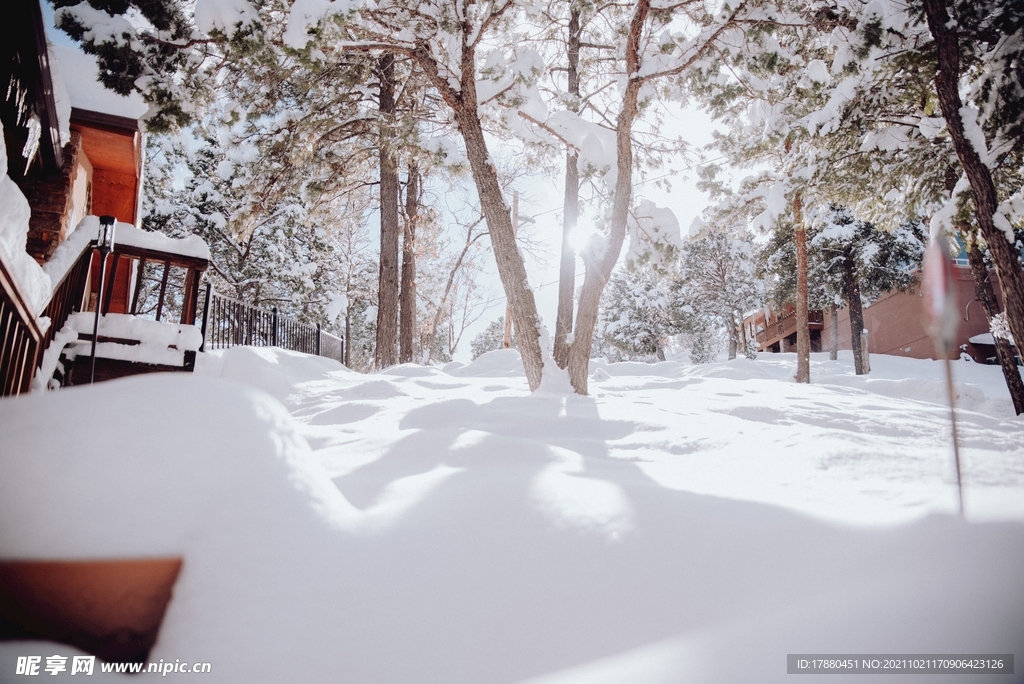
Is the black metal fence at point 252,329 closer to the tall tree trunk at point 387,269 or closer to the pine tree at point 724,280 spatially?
the tall tree trunk at point 387,269

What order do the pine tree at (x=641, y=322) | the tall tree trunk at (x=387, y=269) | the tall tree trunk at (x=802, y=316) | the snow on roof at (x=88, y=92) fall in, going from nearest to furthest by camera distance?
the snow on roof at (x=88, y=92) < the tall tree trunk at (x=387, y=269) < the tall tree trunk at (x=802, y=316) < the pine tree at (x=641, y=322)

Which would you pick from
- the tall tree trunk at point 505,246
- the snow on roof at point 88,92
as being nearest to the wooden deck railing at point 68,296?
the snow on roof at point 88,92

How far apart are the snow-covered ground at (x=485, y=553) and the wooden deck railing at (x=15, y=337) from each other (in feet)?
4.65

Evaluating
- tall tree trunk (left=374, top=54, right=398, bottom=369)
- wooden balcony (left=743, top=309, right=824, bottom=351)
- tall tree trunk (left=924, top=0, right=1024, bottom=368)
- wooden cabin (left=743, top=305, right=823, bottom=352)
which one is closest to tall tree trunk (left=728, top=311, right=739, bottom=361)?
wooden cabin (left=743, top=305, right=823, bottom=352)

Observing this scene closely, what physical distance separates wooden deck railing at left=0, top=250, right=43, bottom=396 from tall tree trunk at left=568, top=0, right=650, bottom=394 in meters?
3.91

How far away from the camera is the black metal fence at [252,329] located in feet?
24.0

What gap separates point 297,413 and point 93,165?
6.04 metres

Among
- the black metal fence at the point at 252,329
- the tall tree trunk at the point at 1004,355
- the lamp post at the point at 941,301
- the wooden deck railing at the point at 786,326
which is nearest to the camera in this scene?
the lamp post at the point at 941,301

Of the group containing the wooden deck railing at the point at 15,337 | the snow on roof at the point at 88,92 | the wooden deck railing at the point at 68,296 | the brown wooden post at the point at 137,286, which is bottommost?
the wooden deck railing at the point at 15,337

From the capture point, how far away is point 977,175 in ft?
13.2

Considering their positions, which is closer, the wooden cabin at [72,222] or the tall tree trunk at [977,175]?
the wooden cabin at [72,222]

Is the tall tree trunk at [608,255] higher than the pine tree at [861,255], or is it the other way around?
the pine tree at [861,255]

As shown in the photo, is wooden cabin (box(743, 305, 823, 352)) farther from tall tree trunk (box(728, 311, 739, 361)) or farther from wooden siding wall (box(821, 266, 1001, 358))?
wooden siding wall (box(821, 266, 1001, 358))

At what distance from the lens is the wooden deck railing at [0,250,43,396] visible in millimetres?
1988
